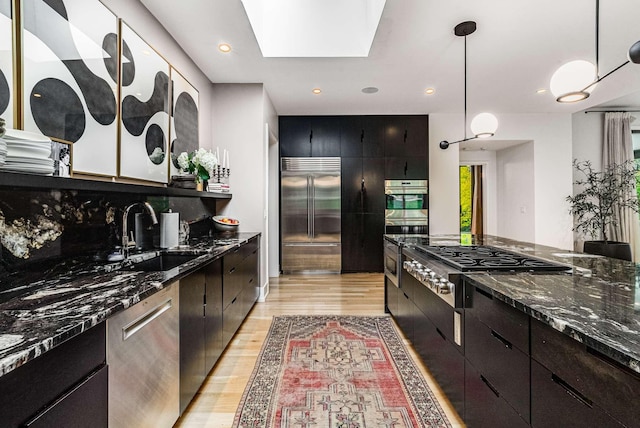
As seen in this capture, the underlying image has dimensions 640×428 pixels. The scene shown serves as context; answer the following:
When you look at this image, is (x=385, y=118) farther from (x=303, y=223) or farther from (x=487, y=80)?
(x=303, y=223)

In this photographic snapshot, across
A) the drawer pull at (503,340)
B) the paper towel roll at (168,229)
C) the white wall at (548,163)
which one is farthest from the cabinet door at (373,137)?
the drawer pull at (503,340)

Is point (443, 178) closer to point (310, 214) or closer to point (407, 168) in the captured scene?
point (407, 168)

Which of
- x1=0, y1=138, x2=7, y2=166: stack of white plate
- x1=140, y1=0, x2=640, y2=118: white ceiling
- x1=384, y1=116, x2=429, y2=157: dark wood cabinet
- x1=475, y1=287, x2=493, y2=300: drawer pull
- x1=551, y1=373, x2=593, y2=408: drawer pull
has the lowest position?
x1=551, y1=373, x2=593, y2=408: drawer pull

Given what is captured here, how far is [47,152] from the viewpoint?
130 centimetres

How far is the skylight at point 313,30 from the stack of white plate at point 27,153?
260cm

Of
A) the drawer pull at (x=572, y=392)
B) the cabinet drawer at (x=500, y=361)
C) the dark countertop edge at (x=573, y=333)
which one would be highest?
the dark countertop edge at (x=573, y=333)

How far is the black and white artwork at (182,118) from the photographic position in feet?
9.82

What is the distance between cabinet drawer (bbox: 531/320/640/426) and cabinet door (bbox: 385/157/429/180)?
Result: 4715 mm

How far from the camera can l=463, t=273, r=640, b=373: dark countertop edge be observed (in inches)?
28.8

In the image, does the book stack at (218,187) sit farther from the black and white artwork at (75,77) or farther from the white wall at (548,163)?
the white wall at (548,163)

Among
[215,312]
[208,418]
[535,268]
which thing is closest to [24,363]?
[208,418]

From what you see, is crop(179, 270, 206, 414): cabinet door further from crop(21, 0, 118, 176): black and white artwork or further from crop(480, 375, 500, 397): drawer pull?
crop(480, 375, 500, 397): drawer pull

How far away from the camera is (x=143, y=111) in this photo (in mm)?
2453

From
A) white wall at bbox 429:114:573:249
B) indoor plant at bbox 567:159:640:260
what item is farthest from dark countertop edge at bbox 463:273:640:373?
Result: indoor plant at bbox 567:159:640:260
